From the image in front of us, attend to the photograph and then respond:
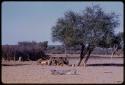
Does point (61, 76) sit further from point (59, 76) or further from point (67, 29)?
point (67, 29)

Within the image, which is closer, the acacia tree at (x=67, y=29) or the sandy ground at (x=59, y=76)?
the sandy ground at (x=59, y=76)

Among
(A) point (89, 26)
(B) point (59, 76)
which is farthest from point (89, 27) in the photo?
(B) point (59, 76)

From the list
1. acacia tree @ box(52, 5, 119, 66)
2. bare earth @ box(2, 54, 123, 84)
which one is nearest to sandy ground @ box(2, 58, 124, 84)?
bare earth @ box(2, 54, 123, 84)

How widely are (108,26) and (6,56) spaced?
46.5 ft

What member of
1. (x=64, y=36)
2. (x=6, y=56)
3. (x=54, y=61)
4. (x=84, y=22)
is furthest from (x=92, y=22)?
(x=6, y=56)

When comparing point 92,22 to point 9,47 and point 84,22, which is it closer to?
point 84,22

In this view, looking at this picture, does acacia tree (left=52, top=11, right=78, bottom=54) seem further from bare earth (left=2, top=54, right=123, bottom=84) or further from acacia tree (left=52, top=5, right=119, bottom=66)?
bare earth (left=2, top=54, right=123, bottom=84)

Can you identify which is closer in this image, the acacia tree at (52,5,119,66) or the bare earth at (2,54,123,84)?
the bare earth at (2,54,123,84)

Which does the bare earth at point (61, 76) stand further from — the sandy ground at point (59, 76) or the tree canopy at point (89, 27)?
the tree canopy at point (89, 27)

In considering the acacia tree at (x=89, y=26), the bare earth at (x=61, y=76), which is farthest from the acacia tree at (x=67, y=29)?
the bare earth at (x=61, y=76)

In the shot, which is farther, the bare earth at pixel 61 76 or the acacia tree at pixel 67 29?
the acacia tree at pixel 67 29

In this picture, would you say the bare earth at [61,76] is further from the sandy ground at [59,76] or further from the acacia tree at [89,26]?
the acacia tree at [89,26]

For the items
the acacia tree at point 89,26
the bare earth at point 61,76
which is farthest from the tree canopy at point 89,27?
the bare earth at point 61,76

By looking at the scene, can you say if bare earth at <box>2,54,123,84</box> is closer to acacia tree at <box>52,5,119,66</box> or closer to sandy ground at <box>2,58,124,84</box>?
sandy ground at <box>2,58,124,84</box>
